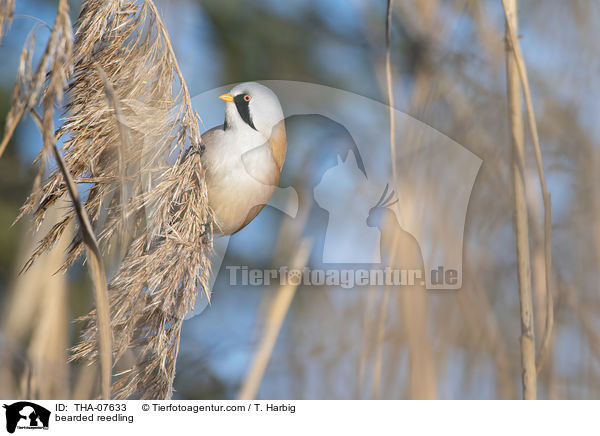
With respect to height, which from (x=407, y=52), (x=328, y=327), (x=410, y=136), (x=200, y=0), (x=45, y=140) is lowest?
(x=328, y=327)

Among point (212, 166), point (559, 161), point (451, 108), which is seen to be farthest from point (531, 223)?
point (212, 166)

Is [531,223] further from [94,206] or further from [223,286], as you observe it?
[94,206]

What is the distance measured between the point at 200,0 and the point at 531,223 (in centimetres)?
80

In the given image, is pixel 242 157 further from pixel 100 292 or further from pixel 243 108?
pixel 100 292

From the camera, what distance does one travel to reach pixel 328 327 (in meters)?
0.90

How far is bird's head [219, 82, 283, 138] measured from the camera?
0.77 metres

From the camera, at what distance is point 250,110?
2.57 feet

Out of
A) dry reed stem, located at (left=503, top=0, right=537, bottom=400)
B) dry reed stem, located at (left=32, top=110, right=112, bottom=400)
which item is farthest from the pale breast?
dry reed stem, located at (left=503, top=0, right=537, bottom=400)

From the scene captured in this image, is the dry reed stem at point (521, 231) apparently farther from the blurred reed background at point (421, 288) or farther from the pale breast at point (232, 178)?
the pale breast at point (232, 178)

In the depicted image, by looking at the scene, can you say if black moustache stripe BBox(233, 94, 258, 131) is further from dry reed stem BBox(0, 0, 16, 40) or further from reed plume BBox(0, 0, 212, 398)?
dry reed stem BBox(0, 0, 16, 40)
